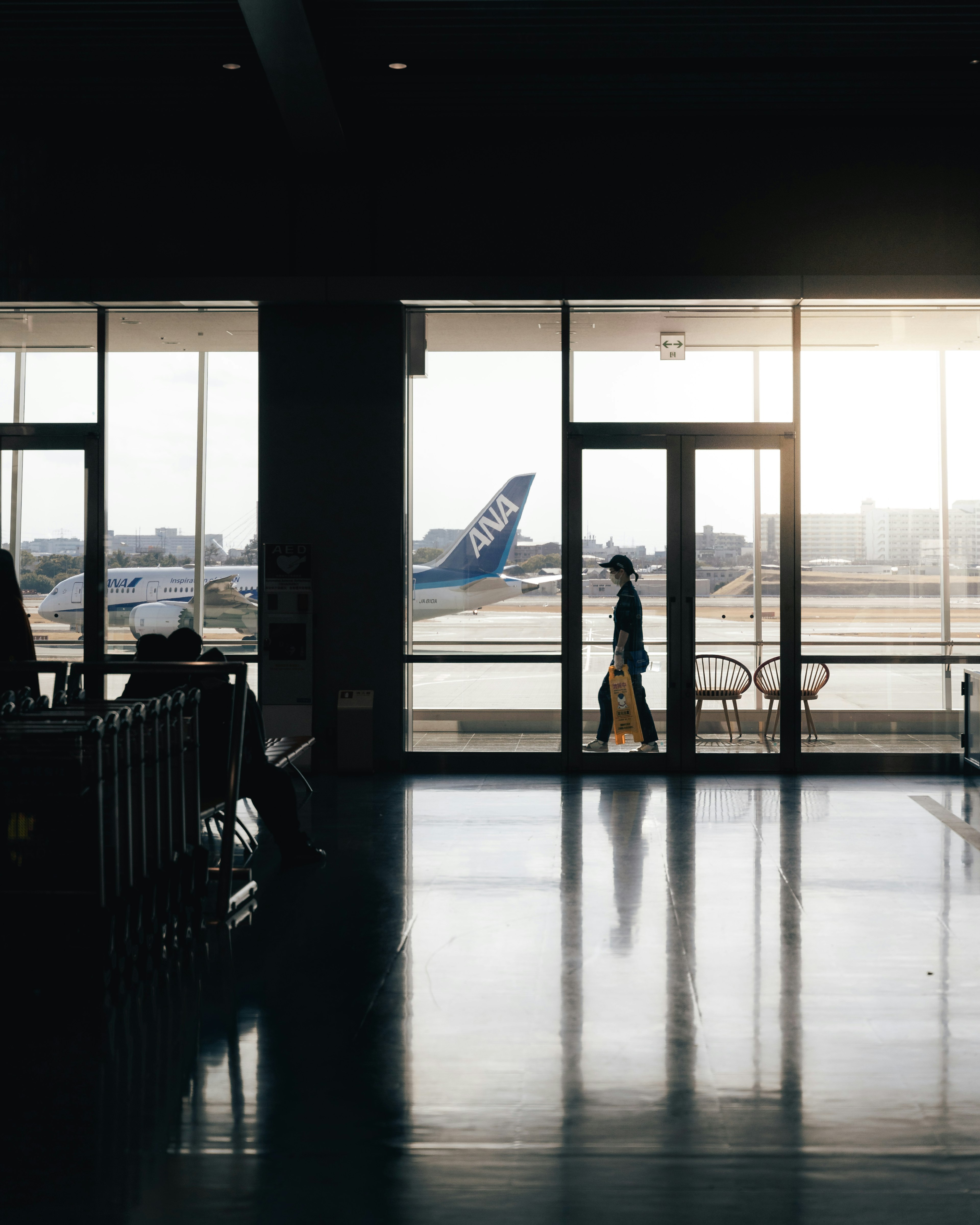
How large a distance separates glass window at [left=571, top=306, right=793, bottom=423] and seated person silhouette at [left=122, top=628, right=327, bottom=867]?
409 centimetres

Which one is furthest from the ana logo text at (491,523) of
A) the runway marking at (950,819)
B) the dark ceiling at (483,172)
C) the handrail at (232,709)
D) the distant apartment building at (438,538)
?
the handrail at (232,709)

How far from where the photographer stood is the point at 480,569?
27.2 ft

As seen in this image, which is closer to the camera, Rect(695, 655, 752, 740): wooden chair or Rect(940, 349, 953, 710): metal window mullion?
Rect(695, 655, 752, 740): wooden chair

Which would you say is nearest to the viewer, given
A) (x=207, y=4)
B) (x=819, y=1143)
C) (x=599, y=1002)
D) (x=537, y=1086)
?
(x=819, y=1143)

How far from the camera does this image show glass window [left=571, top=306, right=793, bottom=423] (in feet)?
27.3

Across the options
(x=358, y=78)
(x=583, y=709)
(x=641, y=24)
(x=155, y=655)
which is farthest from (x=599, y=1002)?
(x=358, y=78)

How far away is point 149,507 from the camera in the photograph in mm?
8641

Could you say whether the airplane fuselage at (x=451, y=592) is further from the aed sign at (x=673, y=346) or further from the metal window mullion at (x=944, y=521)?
the metal window mullion at (x=944, y=521)

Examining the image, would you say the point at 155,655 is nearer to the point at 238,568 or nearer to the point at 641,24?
the point at 238,568

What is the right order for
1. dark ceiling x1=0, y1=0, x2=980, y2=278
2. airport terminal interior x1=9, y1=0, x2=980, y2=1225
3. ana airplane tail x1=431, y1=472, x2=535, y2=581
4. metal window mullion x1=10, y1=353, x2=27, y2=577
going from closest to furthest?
airport terminal interior x1=9, y1=0, x2=980, y2=1225 < dark ceiling x1=0, y1=0, x2=980, y2=278 < ana airplane tail x1=431, y1=472, x2=535, y2=581 < metal window mullion x1=10, y1=353, x2=27, y2=577

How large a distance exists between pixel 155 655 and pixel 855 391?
19.5 ft

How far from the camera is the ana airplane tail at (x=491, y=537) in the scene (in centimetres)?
828

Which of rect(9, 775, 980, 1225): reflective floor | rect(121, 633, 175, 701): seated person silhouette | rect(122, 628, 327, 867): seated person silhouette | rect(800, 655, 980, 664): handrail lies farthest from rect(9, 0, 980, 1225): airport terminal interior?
rect(121, 633, 175, 701): seated person silhouette

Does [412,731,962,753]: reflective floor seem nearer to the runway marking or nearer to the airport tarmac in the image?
the airport tarmac
